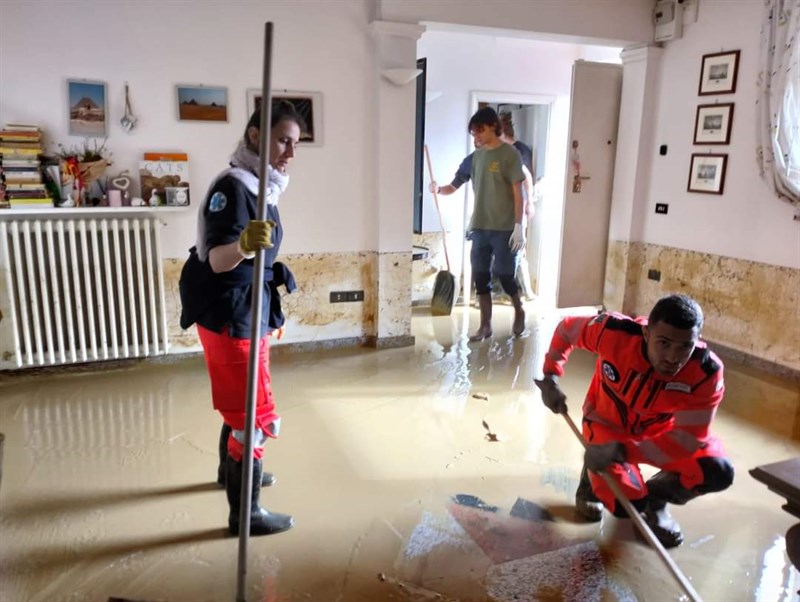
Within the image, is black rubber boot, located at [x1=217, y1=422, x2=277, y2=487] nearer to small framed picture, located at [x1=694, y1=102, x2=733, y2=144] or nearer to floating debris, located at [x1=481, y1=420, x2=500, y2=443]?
floating debris, located at [x1=481, y1=420, x2=500, y2=443]

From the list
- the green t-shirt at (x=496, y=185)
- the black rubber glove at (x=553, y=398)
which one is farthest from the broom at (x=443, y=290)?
the black rubber glove at (x=553, y=398)

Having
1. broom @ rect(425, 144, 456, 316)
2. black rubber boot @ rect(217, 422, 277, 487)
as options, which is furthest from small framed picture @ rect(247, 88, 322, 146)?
black rubber boot @ rect(217, 422, 277, 487)

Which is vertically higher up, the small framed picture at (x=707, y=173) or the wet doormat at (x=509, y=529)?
the small framed picture at (x=707, y=173)

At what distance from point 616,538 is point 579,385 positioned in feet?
5.11

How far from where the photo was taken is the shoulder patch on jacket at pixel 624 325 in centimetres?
200

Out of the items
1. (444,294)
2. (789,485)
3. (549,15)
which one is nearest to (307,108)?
(549,15)

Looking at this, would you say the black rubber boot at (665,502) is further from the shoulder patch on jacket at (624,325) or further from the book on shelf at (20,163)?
→ the book on shelf at (20,163)

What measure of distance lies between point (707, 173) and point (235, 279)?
3.55 meters

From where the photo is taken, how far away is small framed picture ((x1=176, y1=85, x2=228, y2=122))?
3586 millimetres

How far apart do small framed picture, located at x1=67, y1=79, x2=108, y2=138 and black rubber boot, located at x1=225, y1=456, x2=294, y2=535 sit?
2.29m

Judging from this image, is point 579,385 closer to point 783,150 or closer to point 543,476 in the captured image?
point 543,476

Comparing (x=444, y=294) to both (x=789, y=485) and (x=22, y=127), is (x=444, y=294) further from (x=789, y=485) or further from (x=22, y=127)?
(x=789, y=485)

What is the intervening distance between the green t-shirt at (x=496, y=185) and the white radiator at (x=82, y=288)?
7.18 ft

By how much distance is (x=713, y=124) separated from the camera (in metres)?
4.12
